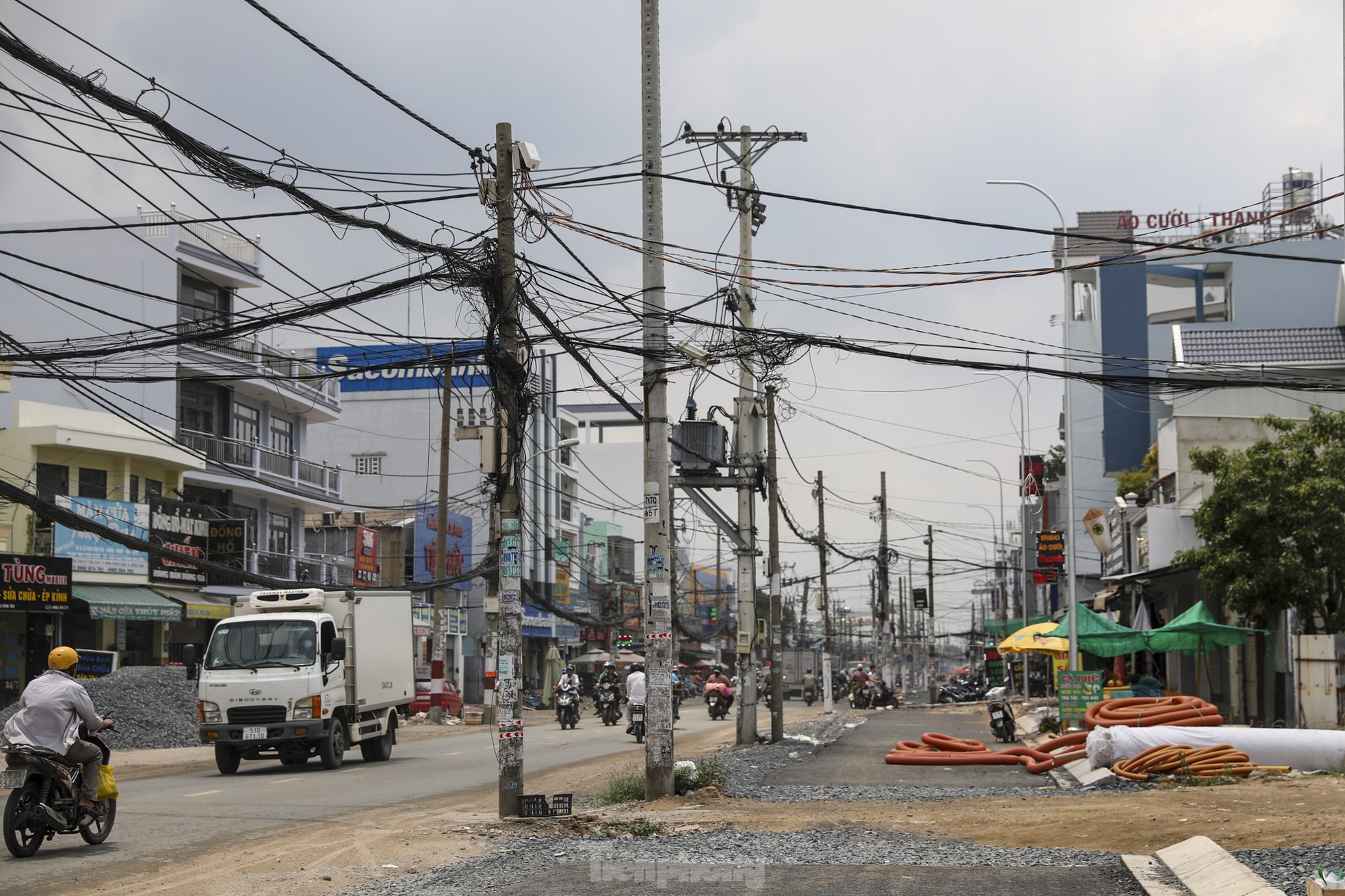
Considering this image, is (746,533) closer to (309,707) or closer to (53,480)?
(309,707)

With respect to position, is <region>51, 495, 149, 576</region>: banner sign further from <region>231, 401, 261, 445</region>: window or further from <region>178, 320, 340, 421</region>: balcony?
<region>231, 401, 261, 445</region>: window

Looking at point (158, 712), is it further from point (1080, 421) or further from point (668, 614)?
point (1080, 421)

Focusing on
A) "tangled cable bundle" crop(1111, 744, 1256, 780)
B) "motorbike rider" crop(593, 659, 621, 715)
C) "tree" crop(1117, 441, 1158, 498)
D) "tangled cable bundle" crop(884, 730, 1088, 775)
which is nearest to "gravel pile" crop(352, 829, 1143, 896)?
"tangled cable bundle" crop(1111, 744, 1256, 780)

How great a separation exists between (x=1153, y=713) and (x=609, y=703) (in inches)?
779

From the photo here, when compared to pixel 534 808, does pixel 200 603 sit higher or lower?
higher

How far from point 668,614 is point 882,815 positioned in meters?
3.28

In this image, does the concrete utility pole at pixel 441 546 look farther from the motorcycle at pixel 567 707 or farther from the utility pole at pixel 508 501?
the utility pole at pixel 508 501

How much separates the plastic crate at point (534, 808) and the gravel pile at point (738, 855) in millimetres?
978

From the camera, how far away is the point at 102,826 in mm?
12641

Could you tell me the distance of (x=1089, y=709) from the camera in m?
23.8

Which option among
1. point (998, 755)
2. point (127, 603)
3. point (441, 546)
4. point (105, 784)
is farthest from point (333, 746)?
point (127, 603)

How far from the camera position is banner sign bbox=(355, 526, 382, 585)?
164ft

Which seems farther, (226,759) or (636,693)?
(636,693)

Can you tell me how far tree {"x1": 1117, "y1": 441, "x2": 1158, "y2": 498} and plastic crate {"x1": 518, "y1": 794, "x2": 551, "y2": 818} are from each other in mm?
38678
